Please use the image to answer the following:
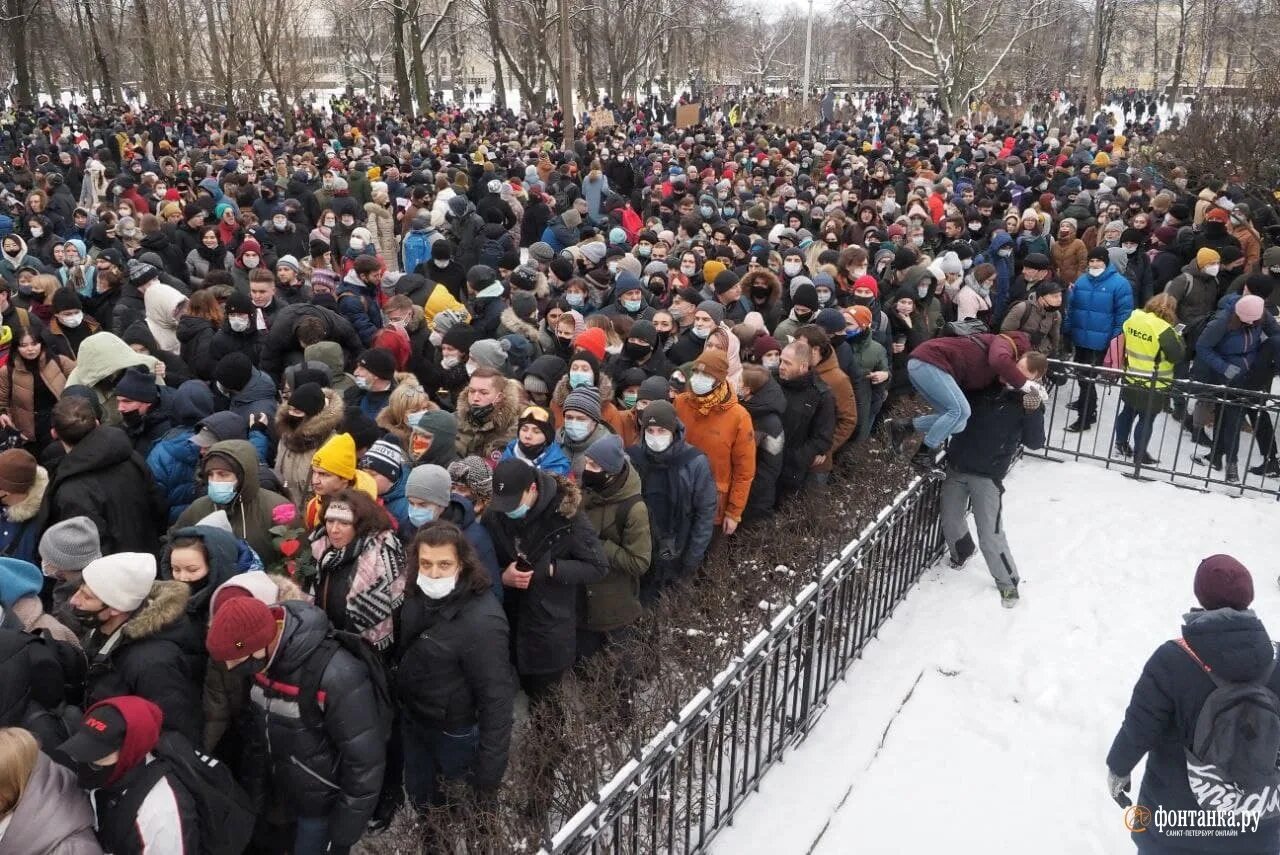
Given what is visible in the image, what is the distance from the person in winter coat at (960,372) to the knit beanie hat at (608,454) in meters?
2.17

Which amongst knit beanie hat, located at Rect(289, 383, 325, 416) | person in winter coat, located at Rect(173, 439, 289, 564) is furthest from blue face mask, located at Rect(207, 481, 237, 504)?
knit beanie hat, located at Rect(289, 383, 325, 416)

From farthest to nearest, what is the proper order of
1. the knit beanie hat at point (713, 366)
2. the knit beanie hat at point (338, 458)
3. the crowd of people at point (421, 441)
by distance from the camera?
the knit beanie hat at point (713, 366)
the knit beanie hat at point (338, 458)
the crowd of people at point (421, 441)

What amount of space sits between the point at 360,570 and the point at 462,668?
640 millimetres

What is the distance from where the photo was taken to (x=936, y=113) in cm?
4525

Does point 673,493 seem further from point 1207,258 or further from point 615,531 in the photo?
point 1207,258

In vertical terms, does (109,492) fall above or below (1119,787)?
above

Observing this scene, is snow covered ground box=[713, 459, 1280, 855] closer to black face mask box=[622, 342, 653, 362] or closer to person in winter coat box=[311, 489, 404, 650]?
person in winter coat box=[311, 489, 404, 650]

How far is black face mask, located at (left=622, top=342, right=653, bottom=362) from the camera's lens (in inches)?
264

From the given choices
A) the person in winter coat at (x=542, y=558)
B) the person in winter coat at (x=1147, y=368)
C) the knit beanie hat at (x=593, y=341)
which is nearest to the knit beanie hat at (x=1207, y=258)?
the person in winter coat at (x=1147, y=368)

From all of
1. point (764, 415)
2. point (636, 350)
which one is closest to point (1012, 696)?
point (764, 415)

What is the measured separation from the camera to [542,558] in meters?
4.16

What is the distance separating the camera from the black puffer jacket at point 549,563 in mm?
4141

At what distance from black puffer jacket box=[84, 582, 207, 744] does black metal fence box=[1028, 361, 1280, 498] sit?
6.70m

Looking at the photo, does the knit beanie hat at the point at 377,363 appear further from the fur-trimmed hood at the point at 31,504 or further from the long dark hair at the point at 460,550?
the long dark hair at the point at 460,550
